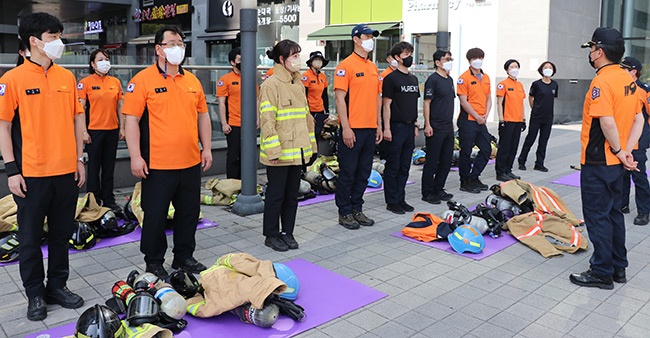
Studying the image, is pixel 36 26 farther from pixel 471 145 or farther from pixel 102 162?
pixel 471 145

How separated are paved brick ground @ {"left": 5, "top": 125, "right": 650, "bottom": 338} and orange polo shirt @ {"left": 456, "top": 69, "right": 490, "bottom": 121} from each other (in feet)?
8.53

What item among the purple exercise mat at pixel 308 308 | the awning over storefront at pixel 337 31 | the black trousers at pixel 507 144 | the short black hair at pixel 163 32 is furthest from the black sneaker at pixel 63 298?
the awning over storefront at pixel 337 31

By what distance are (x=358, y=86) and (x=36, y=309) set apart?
4165mm

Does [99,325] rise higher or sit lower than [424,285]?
higher

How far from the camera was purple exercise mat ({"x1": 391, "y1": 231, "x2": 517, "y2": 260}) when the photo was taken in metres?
6.07

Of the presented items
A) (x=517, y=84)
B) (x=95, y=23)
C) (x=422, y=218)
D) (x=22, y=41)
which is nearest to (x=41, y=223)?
(x=22, y=41)

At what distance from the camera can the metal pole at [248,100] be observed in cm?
738

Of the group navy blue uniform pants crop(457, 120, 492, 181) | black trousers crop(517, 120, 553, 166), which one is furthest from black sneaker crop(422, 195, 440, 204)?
black trousers crop(517, 120, 553, 166)

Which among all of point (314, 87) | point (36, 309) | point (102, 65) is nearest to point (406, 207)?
point (314, 87)

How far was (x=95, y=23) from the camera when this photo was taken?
3544 cm

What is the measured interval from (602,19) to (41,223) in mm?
21570

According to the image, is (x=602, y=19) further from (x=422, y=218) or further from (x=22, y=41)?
(x=22, y=41)

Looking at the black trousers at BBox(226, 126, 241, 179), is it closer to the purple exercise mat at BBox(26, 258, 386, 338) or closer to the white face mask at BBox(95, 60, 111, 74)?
the white face mask at BBox(95, 60, 111, 74)

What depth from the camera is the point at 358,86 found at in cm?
692
